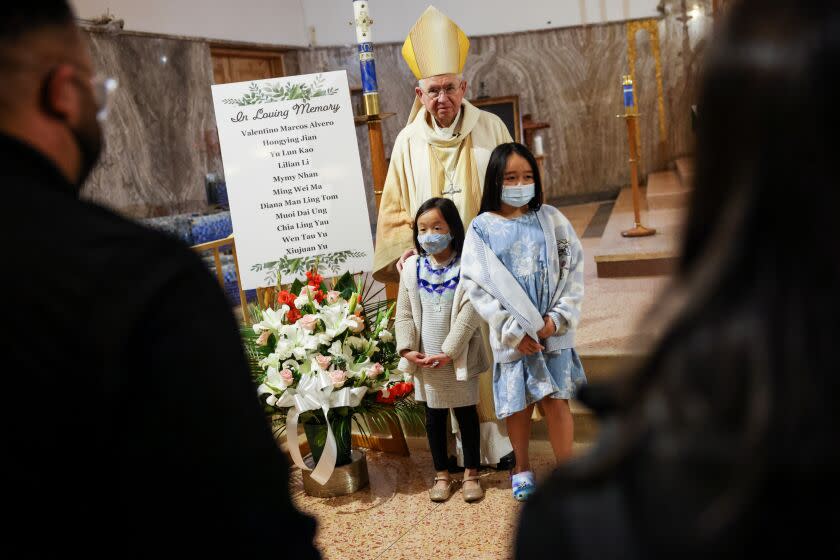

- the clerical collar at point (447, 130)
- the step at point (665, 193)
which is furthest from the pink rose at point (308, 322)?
the step at point (665, 193)

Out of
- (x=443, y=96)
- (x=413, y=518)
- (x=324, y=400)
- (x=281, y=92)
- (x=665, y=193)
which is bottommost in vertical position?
(x=413, y=518)

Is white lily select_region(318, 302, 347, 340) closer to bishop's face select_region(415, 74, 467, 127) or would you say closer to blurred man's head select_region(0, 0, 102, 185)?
bishop's face select_region(415, 74, 467, 127)

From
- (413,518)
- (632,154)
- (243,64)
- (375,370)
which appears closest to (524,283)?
(375,370)

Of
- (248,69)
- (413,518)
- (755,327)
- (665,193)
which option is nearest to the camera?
(755,327)

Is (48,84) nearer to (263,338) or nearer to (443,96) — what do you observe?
(263,338)

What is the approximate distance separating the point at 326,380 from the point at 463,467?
0.71 m

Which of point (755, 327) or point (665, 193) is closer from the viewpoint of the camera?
point (755, 327)

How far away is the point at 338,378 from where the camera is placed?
336 cm

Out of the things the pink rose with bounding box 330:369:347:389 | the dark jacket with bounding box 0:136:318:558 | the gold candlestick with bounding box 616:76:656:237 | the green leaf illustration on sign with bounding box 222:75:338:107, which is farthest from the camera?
the gold candlestick with bounding box 616:76:656:237

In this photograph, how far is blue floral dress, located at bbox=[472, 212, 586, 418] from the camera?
3.09m

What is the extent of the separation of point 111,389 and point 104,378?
0.01 m

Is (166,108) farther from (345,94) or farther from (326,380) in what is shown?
(326,380)

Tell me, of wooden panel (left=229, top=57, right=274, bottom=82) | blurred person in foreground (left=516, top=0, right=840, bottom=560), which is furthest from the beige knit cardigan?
wooden panel (left=229, top=57, right=274, bottom=82)

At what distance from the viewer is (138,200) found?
8.02 meters
